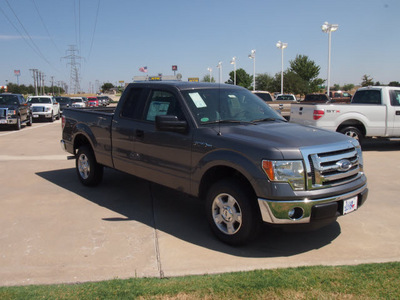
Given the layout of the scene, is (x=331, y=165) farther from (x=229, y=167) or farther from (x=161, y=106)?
(x=161, y=106)

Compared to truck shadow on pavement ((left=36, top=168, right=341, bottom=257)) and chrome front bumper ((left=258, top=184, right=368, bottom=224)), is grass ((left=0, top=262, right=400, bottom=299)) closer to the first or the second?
chrome front bumper ((left=258, top=184, right=368, bottom=224))

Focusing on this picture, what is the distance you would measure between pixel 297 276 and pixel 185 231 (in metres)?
1.82

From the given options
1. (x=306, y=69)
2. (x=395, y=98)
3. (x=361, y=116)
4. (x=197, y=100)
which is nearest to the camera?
(x=197, y=100)

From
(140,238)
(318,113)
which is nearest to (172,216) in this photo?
(140,238)

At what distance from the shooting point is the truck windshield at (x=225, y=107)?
500 cm

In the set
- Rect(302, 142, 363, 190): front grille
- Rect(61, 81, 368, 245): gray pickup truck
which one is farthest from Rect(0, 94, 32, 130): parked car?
Rect(302, 142, 363, 190): front grille

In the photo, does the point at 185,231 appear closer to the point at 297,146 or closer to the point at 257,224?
the point at 257,224

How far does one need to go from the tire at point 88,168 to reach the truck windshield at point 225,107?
9.00ft

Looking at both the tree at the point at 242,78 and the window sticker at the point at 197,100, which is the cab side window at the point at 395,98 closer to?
the window sticker at the point at 197,100

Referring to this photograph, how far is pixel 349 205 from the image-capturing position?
4289 mm

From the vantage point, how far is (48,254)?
14.1ft

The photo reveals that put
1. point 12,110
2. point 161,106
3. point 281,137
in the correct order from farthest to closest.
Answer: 1. point 12,110
2. point 161,106
3. point 281,137

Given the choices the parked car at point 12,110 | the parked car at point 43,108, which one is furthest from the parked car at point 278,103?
the parked car at point 43,108

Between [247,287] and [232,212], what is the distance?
110 centimetres
